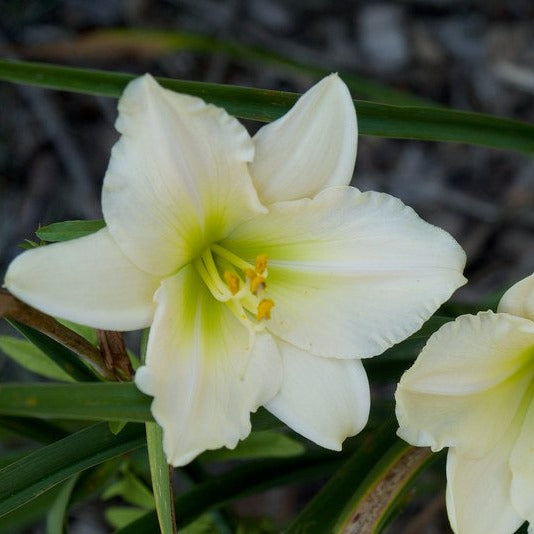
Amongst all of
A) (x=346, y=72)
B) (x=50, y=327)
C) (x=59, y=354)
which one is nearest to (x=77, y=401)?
(x=50, y=327)

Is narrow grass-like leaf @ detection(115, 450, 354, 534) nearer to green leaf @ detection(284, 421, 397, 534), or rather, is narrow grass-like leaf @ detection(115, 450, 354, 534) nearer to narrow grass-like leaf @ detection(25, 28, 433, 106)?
green leaf @ detection(284, 421, 397, 534)

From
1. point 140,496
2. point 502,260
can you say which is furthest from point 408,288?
point 502,260

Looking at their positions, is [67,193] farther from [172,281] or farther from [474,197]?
[172,281]

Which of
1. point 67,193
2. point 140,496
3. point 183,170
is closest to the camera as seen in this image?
point 183,170

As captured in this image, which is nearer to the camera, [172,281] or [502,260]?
[172,281]

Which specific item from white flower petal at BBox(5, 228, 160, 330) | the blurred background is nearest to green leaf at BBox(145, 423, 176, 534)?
white flower petal at BBox(5, 228, 160, 330)

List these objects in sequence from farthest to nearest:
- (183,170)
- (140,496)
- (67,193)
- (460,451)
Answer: (67,193) < (140,496) < (460,451) < (183,170)

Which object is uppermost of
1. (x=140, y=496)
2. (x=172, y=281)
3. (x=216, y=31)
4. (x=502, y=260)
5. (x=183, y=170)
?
(x=183, y=170)
